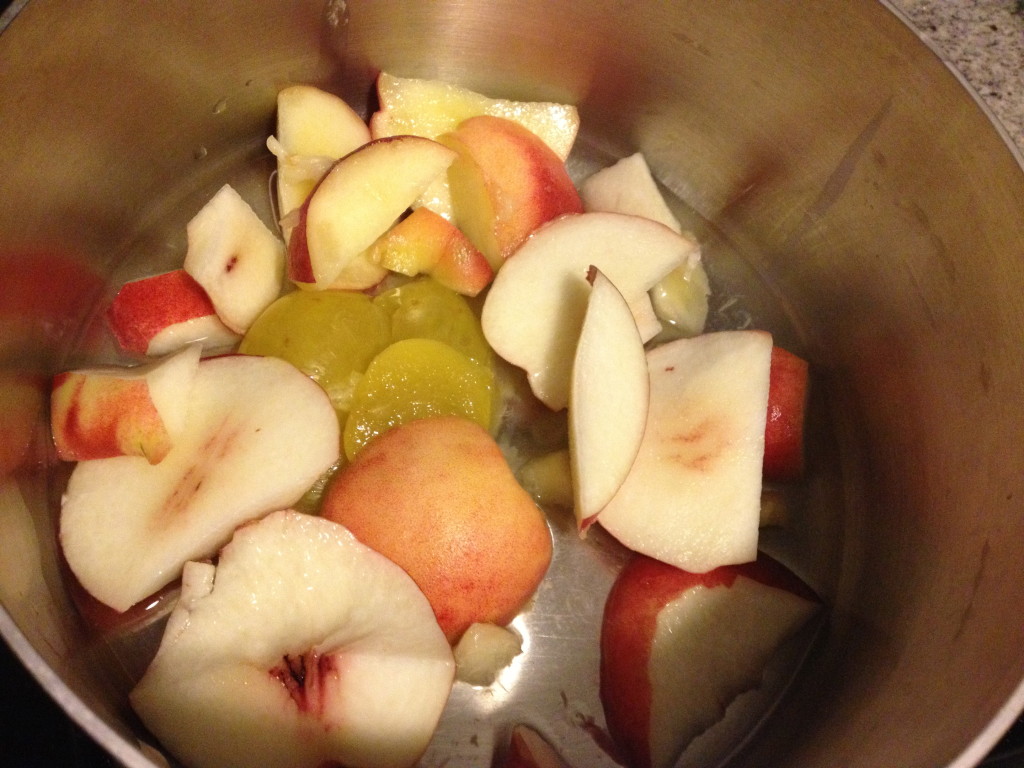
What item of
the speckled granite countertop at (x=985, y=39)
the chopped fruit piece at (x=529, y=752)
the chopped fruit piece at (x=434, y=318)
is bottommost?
the chopped fruit piece at (x=529, y=752)

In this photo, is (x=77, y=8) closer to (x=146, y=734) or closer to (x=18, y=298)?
(x=18, y=298)

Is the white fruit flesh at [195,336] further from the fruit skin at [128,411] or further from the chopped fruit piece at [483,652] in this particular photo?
the chopped fruit piece at [483,652]

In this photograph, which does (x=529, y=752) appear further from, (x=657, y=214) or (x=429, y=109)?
(x=429, y=109)

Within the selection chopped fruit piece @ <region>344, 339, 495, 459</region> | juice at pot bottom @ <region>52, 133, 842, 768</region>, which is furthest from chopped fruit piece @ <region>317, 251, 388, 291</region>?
juice at pot bottom @ <region>52, 133, 842, 768</region>

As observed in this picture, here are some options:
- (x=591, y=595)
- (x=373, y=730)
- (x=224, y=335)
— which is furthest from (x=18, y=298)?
(x=591, y=595)

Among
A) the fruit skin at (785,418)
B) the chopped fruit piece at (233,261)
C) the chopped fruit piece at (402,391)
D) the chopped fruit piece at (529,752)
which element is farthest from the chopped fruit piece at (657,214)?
the chopped fruit piece at (529,752)

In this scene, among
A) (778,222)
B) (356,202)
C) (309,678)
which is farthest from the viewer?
(778,222)

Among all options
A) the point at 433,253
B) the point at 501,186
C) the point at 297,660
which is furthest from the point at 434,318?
the point at 297,660
